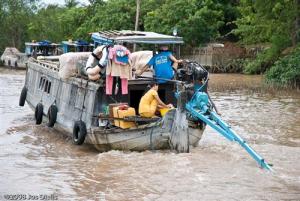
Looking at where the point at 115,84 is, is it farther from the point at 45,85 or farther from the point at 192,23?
the point at 192,23

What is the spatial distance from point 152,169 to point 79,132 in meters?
2.74

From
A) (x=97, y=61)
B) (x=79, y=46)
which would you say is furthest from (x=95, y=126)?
(x=79, y=46)

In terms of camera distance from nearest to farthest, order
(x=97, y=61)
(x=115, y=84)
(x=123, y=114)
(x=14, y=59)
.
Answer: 1. (x=123, y=114)
2. (x=115, y=84)
3. (x=97, y=61)
4. (x=14, y=59)

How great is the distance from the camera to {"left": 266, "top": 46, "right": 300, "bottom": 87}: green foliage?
28.9 meters

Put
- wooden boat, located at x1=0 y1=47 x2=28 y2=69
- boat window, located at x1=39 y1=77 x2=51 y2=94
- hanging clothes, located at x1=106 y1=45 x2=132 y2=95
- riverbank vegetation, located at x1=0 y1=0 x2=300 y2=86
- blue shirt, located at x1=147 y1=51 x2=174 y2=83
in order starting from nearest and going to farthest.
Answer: hanging clothes, located at x1=106 y1=45 x2=132 y2=95 → blue shirt, located at x1=147 y1=51 x2=174 y2=83 → boat window, located at x1=39 y1=77 x2=51 y2=94 → riverbank vegetation, located at x1=0 y1=0 x2=300 y2=86 → wooden boat, located at x1=0 y1=47 x2=28 y2=69

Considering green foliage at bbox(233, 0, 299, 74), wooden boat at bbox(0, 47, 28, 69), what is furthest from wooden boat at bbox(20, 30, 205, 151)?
wooden boat at bbox(0, 47, 28, 69)

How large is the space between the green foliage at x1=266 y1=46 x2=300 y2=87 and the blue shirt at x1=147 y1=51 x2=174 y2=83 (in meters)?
15.7

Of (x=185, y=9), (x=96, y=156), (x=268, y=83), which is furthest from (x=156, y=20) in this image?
(x=96, y=156)

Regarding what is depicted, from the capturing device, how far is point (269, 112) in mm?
20953

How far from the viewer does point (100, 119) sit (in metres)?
13.7

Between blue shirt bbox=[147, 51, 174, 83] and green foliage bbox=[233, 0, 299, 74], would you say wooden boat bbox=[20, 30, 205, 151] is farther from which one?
green foliage bbox=[233, 0, 299, 74]

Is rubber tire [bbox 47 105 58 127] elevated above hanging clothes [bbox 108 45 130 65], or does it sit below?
below

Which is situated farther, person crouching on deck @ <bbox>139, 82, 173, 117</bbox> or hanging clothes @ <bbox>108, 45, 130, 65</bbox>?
hanging clothes @ <bbox>108, 45, 130, 65</bbox>

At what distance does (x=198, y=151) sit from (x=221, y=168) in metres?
1.52
